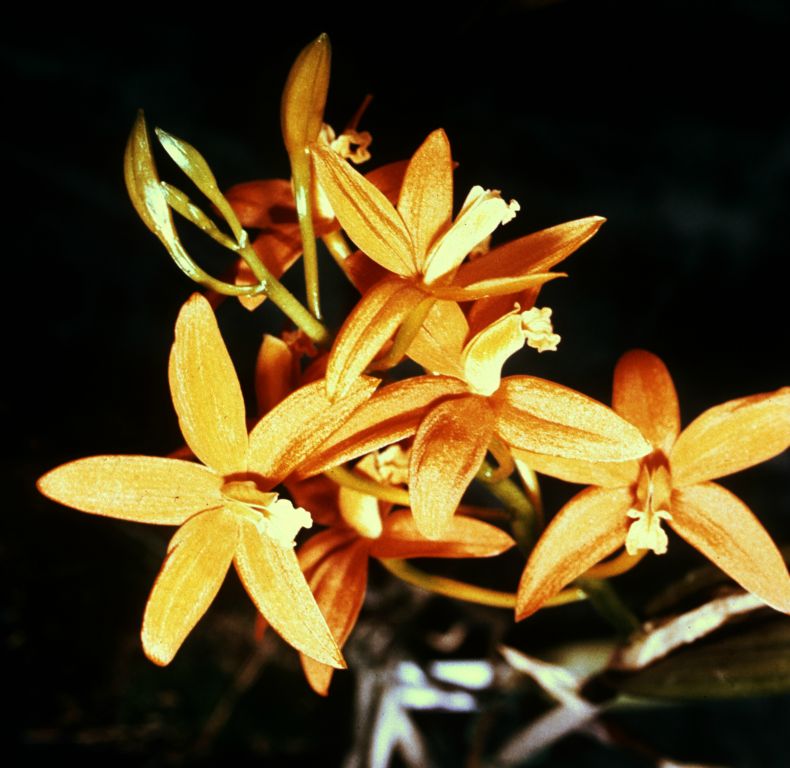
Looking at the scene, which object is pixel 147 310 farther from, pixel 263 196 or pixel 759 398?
pixel 759 398

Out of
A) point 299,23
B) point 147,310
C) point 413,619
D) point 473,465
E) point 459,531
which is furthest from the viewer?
point 147,310

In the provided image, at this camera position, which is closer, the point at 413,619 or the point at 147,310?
the point at 413,619

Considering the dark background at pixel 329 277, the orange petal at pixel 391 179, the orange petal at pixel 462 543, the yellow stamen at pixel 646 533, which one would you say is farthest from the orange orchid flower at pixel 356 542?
the dark background at pixel 329 277

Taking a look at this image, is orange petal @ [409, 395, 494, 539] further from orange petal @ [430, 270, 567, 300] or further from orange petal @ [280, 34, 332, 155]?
orange petal @ [280, 34, 332, 155]

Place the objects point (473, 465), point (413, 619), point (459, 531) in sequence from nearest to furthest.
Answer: point (473, 465) < point (459, 531) < point (413, 619)

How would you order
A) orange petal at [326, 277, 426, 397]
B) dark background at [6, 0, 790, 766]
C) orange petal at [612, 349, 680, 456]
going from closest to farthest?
1. orange petal at [326, 277, 426, 397]
2. orange petal at [612, 349, 680, 456]
3. dark background at [6, 0, 790, 766]

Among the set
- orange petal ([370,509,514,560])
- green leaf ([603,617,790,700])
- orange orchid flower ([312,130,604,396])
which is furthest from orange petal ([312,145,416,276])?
green leaf ([603,617,790,700])

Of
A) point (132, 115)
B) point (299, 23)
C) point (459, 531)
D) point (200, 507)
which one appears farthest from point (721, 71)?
point (200, 507)
